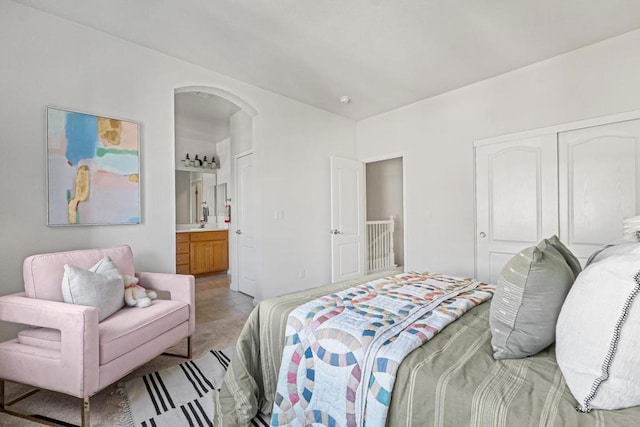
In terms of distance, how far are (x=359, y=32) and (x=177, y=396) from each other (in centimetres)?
298

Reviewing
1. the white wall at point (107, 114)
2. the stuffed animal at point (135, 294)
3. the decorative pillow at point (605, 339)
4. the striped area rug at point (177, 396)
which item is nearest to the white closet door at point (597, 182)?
the decorative pillow at point (605, 339)

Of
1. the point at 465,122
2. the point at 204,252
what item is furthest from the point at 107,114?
the point at 465,122

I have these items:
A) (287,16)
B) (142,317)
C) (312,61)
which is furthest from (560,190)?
(142,317)

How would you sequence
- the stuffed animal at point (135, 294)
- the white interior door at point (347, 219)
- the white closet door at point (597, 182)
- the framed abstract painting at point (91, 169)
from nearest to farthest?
the stuffed animal at point (135, 294), the framed abstract painting at point (91, 169), the white closet door at point (597, 182), the white interior door at point (347, 219)

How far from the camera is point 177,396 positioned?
6.08 ft

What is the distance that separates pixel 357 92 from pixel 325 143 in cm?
88

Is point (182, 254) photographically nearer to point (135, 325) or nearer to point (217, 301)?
point (217, 301)

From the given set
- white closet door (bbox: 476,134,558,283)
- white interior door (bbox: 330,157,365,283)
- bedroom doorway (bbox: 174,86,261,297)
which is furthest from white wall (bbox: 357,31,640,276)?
bedroom doorway (bbox: 174,86,261,297)

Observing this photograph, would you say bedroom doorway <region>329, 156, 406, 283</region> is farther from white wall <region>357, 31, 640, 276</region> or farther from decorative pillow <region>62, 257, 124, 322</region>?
decorative pillow <region>62, 257, 124, 322</region>

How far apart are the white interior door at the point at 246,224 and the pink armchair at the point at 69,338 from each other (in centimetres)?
183

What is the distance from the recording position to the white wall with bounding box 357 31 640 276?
263 centimetres

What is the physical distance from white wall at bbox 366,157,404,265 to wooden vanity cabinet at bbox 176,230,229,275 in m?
3.10

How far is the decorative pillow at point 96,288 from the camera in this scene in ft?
5.90

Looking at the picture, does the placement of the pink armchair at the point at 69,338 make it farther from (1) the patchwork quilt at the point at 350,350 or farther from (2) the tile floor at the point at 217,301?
(2) the tile floor at the point at 217,301
